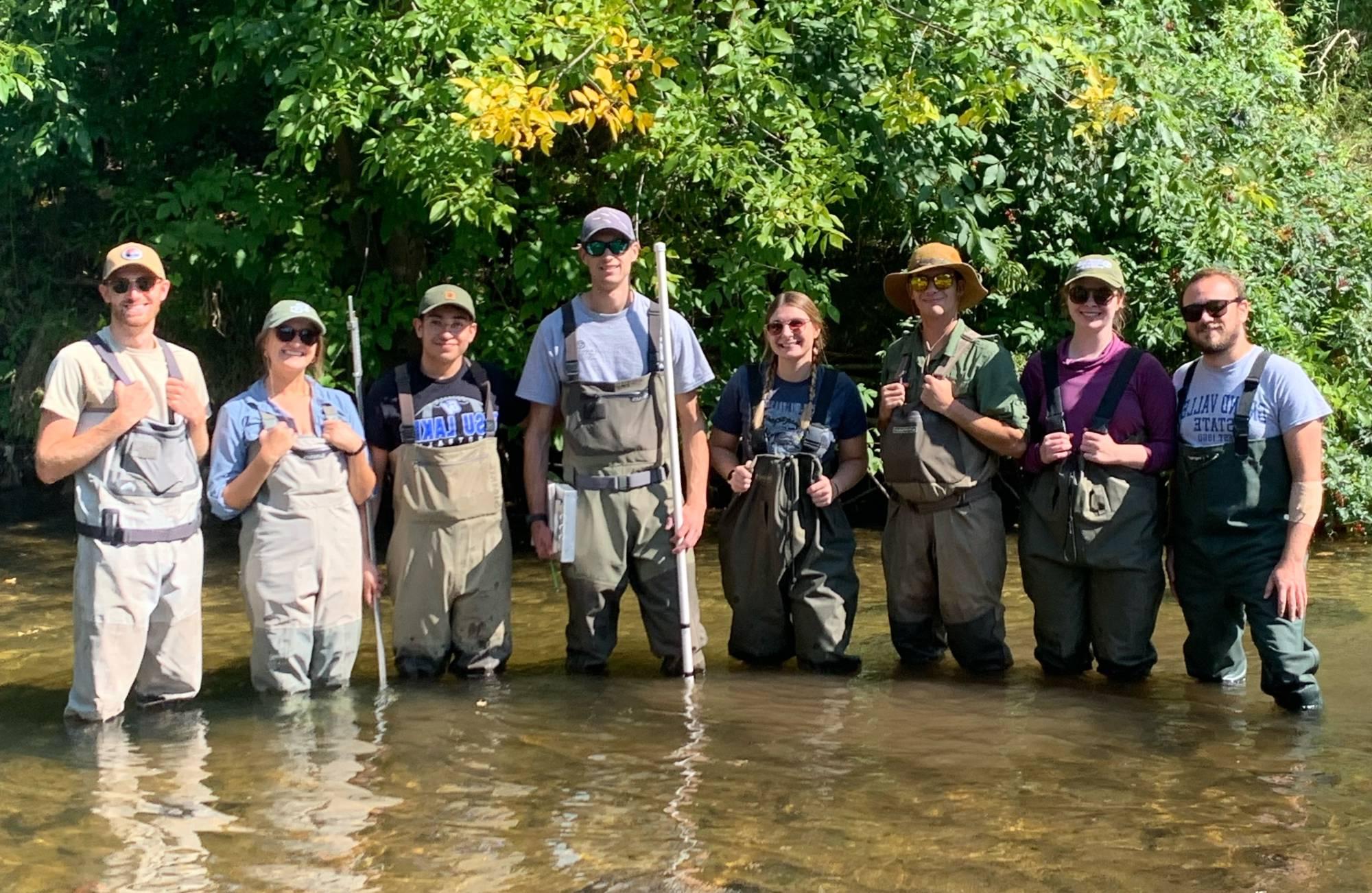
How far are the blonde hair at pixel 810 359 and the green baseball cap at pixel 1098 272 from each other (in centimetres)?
103

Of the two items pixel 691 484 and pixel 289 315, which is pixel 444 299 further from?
pixel 691 484

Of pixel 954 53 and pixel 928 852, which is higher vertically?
pixel 954 53

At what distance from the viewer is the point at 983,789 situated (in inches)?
197

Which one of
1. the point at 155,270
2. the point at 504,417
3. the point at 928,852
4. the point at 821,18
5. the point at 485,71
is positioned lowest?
the point at 928,852

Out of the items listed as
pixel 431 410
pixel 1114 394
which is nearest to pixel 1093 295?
pixel 1114 394

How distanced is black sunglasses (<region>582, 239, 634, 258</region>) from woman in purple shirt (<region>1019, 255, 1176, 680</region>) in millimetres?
1768

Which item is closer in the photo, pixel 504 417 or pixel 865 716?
pixel 865 716

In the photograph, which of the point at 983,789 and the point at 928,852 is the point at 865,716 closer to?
the point at 983,789

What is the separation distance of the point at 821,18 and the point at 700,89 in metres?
1.14

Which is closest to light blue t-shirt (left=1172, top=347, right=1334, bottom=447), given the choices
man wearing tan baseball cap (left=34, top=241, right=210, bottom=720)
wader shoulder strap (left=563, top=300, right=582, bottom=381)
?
wader shoulder strap (left=563, top=300, right=582, bottom=381)

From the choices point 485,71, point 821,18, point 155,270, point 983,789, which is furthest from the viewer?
point 821,18

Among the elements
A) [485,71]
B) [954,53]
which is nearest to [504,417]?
[485,71]

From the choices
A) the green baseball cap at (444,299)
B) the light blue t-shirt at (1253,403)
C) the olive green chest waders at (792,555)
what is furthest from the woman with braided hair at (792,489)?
the light blue t-shirt at (1253,403)

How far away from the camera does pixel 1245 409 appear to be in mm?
5711
